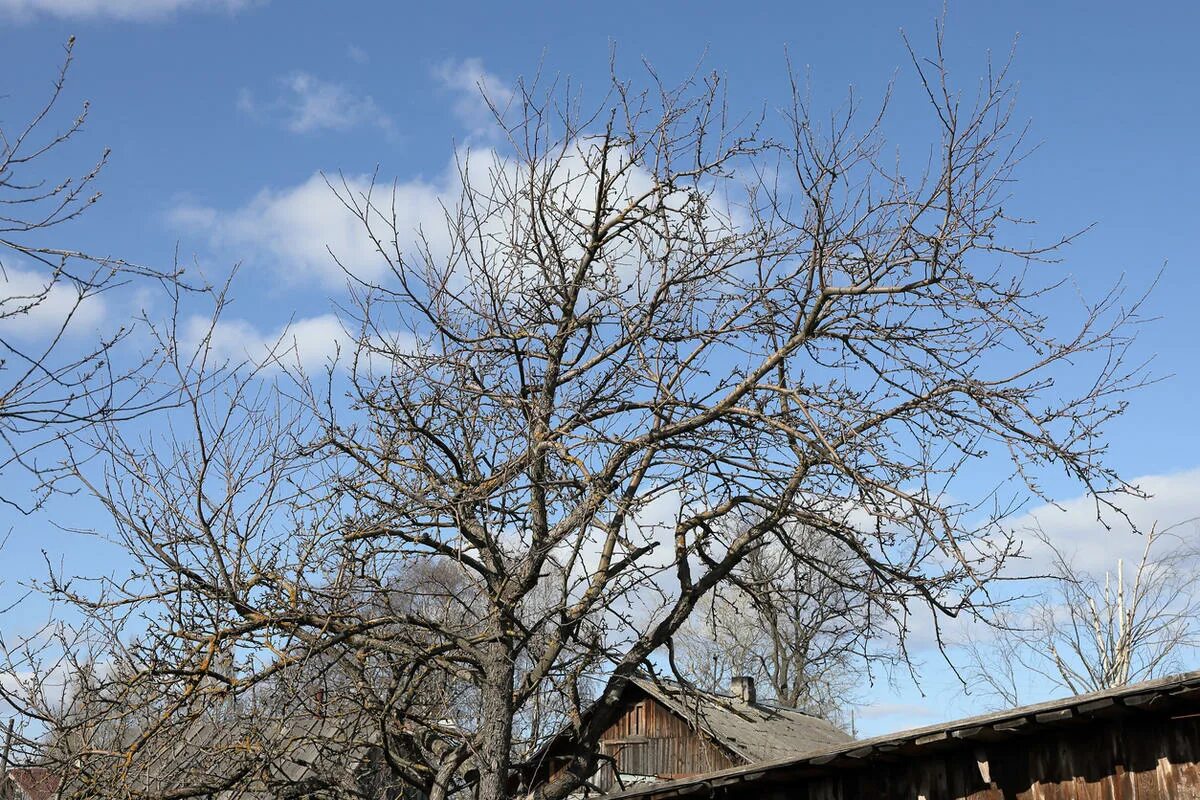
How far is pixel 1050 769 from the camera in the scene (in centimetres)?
768

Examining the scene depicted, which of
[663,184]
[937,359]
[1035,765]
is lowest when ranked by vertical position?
[1035,765]

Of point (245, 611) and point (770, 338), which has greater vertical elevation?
point (770, 338)

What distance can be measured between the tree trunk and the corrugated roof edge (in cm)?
201

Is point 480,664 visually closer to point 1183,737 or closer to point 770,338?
point 770,338

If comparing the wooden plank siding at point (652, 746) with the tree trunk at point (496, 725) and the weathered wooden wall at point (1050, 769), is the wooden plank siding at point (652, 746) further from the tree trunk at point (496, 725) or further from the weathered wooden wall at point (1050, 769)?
the tree trunk at point (496, 725)

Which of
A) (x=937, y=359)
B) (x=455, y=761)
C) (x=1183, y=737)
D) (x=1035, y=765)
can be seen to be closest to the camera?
(x=1183, y=737)

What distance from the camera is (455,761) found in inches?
352

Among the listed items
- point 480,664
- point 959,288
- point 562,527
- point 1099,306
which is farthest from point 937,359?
point 480,664

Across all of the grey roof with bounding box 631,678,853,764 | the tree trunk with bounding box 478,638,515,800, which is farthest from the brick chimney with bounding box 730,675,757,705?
the tree trunk with bounding box 478,638,515,800

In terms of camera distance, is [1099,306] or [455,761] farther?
[455,761]

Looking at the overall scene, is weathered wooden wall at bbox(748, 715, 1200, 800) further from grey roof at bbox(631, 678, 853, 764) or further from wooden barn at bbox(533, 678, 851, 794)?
wooden barn at bbox(533, 678, 851, 794)

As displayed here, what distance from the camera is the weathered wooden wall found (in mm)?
7090

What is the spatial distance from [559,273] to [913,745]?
486 cm

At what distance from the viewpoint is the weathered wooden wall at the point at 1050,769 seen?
709 cm
